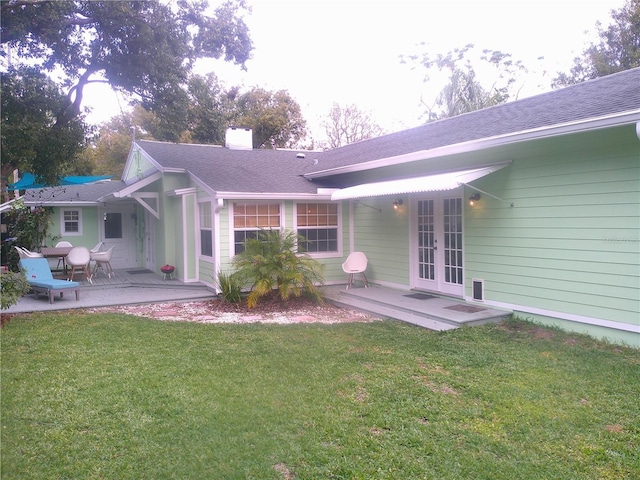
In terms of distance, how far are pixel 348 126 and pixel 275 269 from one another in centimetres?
2439

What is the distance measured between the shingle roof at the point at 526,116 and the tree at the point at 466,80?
14136 mm

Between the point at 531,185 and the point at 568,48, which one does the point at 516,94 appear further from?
the point at 531,185

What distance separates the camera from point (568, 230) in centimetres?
677

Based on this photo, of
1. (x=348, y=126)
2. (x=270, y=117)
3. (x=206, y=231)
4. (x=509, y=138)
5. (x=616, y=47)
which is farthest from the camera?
(x=348, y=126)

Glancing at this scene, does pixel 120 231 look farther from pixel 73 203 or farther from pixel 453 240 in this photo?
pixel 453 240

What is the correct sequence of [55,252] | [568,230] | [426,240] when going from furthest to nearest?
[55,252], [426,240], [568,230]

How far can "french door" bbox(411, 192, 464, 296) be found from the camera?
29.0 feet

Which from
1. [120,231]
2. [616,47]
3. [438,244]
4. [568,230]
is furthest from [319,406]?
[616,47]

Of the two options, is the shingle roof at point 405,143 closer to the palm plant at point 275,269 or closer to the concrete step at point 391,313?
the palm plant at point 275,269

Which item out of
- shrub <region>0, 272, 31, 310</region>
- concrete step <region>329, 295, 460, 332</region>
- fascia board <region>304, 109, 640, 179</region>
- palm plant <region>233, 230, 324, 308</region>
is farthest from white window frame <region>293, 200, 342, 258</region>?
shrub <region>0, 272, 31, 310</region>

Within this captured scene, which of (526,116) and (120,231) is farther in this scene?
(120,231)

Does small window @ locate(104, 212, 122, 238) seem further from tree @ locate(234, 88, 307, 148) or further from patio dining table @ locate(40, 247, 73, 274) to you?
tree @ locate(234, 88, 307, 148)

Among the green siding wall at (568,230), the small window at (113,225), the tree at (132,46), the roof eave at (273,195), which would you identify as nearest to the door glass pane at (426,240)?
the green siding wall at (568,230)

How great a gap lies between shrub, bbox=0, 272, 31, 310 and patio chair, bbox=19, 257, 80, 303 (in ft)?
6.50
